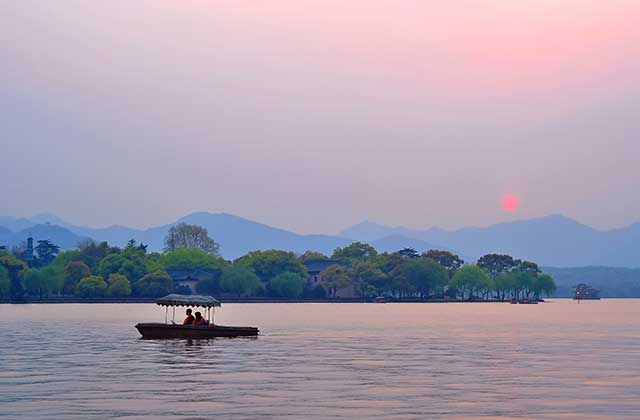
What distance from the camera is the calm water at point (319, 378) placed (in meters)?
38.4

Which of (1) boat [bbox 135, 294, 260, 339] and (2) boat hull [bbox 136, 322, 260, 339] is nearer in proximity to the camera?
(2) boat hull [bbox 136, 322, 260, 339]

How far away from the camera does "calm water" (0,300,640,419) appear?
3841 centimetres

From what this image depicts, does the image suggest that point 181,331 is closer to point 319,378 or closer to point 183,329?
point 183,329

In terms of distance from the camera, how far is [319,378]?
49812 mm

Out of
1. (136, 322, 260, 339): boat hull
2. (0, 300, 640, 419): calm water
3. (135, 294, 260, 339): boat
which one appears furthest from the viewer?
(135, 294, 260, 339): boat

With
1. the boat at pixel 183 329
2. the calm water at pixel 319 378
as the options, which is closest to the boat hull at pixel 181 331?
the boat at pixel 183 329

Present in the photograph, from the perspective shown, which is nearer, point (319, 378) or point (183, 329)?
point (319, 378)

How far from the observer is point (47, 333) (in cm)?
9381

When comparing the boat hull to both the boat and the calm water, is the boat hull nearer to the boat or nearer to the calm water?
the boat

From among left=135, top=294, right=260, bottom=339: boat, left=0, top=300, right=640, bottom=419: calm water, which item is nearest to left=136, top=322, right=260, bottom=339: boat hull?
left=135, top=294, right=260, bottom=339: boat

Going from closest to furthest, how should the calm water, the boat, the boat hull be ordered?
the calm water, the boat hull, the boat

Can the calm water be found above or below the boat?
below

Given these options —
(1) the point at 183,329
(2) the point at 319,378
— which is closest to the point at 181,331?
(1) the point at 183,329

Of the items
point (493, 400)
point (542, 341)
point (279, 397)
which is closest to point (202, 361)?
point (279, 397)
